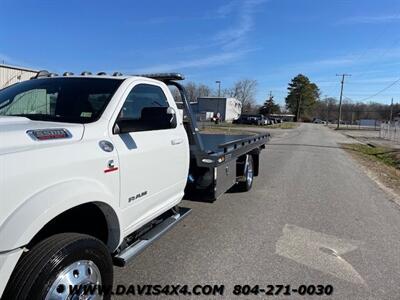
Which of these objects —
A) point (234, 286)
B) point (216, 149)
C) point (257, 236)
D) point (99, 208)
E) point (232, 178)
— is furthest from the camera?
point (232, 178)

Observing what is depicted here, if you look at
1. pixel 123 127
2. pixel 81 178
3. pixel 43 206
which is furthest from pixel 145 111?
pixel 43 206

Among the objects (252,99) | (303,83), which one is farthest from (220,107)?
(303,83)

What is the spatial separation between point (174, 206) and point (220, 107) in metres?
73.3

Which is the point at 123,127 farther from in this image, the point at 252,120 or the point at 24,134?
the point at 252,120

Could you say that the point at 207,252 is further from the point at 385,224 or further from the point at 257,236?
the point at 385,224

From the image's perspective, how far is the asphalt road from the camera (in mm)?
4109

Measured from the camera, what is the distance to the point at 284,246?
5.17 meters

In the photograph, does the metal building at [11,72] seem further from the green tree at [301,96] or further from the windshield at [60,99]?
the green tree at [301,96]

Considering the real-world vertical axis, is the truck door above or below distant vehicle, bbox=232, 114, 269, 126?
above

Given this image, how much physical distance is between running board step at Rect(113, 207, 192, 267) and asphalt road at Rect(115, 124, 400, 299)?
1.50 ft

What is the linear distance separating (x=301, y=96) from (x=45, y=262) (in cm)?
13986

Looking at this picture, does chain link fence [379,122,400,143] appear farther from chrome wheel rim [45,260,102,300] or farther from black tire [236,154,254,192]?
chrome wheel rim [45,260,102,300]

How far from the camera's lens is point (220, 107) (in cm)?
7738

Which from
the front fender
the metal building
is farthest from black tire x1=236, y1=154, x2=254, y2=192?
the metal building
